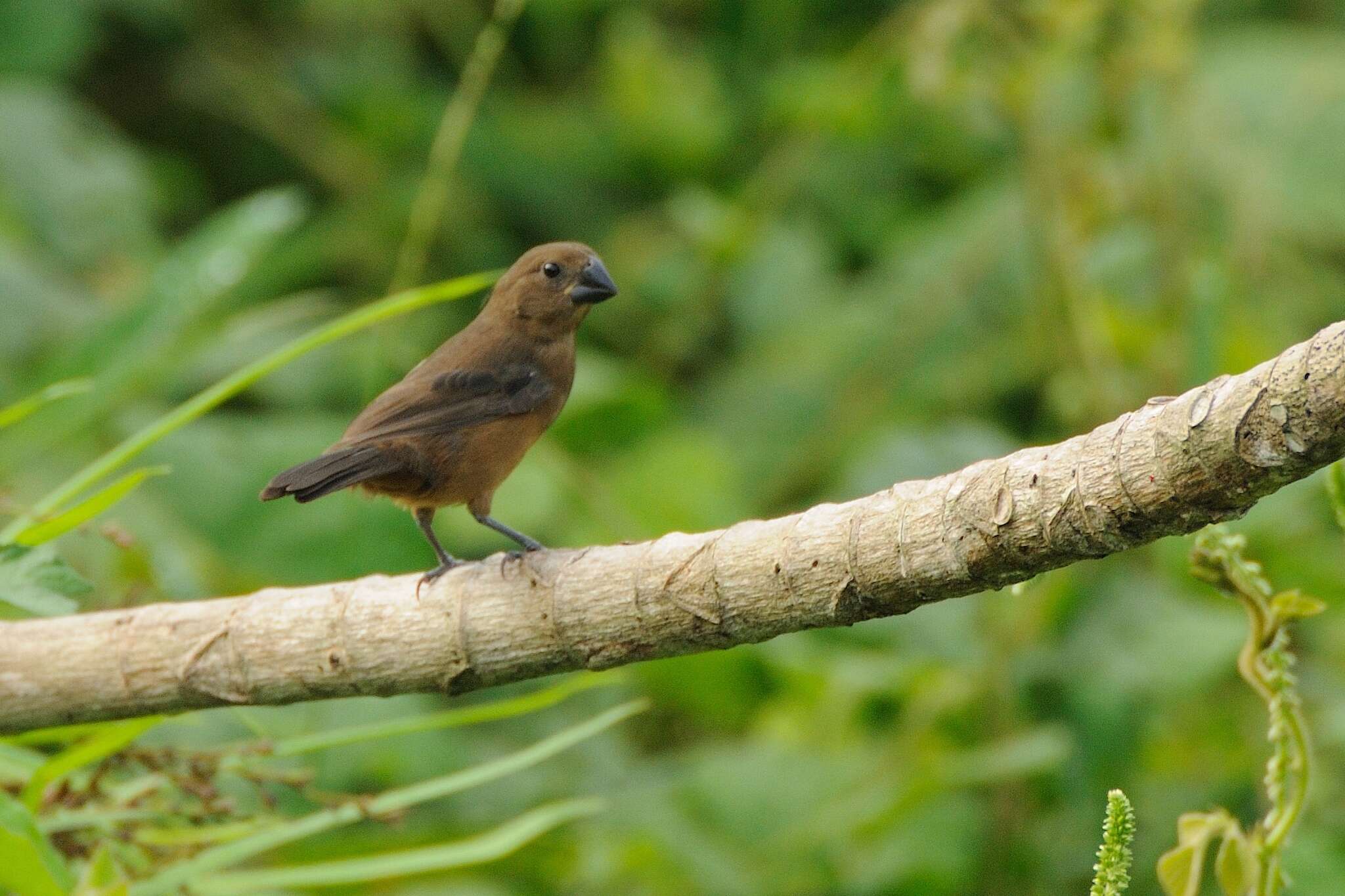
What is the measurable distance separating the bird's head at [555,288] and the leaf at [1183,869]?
6.01 feet

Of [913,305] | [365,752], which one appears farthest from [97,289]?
[913,305]

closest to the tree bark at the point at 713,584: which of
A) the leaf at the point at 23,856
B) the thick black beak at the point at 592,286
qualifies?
the leaf at the point at 23,856

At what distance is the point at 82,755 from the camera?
2387 millimetres

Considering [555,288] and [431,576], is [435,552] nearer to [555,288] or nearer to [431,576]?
[555,288]

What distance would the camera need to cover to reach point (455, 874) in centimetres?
431

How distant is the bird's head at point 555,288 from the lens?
3418 millimetres

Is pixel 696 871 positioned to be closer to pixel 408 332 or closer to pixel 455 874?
pixel 455 874

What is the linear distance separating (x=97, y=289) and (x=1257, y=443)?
4989 millimetres

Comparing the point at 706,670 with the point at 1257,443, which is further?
the point at 706,670

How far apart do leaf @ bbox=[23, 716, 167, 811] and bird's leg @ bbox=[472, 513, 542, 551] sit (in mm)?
634

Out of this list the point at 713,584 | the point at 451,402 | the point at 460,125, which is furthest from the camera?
the point at 451,402

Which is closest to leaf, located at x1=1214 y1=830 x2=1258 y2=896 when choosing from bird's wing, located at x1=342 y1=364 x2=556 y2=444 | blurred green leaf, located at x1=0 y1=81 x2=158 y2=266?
bird's wing, located at x1=342 y1=364 x2=556 y2=444

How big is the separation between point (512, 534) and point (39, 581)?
37.5 inches

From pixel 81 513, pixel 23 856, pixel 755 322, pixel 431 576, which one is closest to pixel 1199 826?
pixel 431 576
